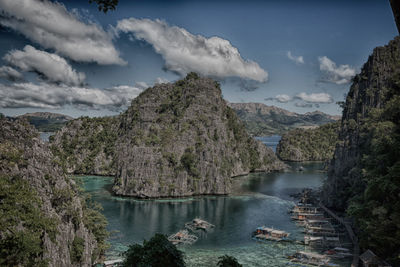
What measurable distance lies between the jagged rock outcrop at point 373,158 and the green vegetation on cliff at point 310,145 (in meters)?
97.8

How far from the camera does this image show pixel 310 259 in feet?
114

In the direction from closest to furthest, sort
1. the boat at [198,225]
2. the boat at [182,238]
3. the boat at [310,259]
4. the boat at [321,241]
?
1. the boat at [310,259]
2. the boat at [321,241]
3. the boat at [182,238]
4. the boat at [198,225]

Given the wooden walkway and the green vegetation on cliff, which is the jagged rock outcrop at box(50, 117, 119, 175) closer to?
the wooden walkway

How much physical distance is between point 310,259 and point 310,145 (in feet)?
459

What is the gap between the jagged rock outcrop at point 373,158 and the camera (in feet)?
94.6

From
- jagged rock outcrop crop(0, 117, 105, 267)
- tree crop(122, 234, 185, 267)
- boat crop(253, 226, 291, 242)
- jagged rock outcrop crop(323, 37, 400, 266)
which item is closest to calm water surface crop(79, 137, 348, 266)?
boat crop(253, 226, 291, 242)

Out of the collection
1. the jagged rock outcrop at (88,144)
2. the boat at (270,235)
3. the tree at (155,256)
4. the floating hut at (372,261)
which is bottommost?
the boat at (270,235)

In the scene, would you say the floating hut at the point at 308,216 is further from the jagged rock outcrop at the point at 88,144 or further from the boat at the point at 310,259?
the jagged rock outcrop at the point at 88,144

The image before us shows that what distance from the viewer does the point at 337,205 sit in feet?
182

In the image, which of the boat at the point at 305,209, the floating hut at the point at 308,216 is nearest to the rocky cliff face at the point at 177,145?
the boat at the point at 305,209

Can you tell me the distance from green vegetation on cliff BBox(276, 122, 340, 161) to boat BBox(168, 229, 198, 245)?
128 m

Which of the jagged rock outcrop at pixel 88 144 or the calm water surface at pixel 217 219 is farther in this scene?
the jagged rock outcrop at pixel 88 144

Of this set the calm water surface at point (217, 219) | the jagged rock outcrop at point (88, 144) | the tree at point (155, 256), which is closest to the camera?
the tree at point (155, 256)

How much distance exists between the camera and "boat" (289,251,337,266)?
3391 cm
